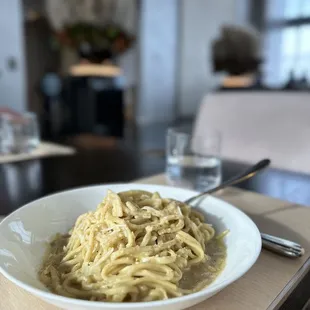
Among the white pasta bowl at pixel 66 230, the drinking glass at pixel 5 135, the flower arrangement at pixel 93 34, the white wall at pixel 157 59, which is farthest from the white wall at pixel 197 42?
the white pasta bowl at pixel 66 230

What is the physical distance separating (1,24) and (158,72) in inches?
118

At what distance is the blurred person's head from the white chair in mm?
1168

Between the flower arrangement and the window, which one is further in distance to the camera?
the window

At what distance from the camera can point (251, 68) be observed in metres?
2.54

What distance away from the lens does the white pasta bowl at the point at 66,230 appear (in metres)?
0.29

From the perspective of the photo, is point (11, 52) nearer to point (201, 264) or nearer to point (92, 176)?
point (92, 176)

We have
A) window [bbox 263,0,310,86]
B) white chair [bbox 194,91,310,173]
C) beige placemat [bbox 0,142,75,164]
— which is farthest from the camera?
window [bbox 263,0,310,86]

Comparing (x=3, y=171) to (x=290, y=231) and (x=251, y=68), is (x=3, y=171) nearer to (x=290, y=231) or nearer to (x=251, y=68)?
(x=290, y=231)

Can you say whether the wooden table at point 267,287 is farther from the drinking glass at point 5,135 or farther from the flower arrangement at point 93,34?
the flower arrangement at point 93,34

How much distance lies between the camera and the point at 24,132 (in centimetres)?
105

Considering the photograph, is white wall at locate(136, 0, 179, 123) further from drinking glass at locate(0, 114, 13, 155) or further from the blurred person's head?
drinking glass at locate(0, 114, 13, 155)

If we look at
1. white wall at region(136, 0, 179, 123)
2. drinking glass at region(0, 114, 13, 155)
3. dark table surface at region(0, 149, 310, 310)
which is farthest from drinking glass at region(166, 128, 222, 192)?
white wall at region(136, 0, 179, 123)

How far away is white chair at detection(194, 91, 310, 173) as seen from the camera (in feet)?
4.14

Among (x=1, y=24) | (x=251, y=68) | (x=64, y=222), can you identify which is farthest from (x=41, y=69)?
(x=64, y=222)
